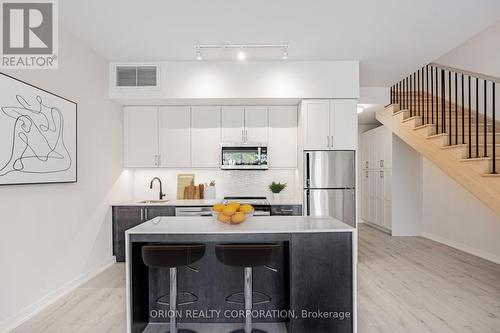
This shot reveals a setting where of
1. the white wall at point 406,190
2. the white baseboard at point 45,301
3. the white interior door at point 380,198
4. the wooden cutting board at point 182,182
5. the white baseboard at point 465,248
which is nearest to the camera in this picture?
the white baseboard at point 45,301

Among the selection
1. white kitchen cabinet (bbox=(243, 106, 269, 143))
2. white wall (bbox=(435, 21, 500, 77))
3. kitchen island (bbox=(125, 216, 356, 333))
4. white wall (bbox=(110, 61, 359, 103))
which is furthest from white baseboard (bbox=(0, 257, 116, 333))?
white wall (bbox=(435, 21, 500, 77))

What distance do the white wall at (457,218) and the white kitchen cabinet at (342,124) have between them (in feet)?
7.75

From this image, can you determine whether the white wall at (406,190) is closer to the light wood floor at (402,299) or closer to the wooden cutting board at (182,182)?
the light wood floor at (402,299)

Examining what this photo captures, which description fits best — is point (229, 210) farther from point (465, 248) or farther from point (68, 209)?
point (465, 248)

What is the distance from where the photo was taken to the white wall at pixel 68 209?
2.94 meters

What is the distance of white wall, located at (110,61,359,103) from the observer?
4766 millimetres

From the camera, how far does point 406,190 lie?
6.90 m

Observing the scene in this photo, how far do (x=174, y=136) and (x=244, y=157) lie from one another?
1131 millimetres

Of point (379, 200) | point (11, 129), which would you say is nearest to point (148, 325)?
point (11, 129)

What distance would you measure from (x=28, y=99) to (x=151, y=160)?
7.35 feet

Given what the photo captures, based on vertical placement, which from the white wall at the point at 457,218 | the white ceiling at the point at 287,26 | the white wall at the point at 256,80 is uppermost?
the white ceiling at the point at 287,26

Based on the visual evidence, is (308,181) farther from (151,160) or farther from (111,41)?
(111,41)

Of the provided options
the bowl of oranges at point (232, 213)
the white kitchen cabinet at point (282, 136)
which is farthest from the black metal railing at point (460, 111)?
the bowl of oranges at point (232, 213)

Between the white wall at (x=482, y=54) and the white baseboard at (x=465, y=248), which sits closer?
the white baseboard at (x=465, y=248)
